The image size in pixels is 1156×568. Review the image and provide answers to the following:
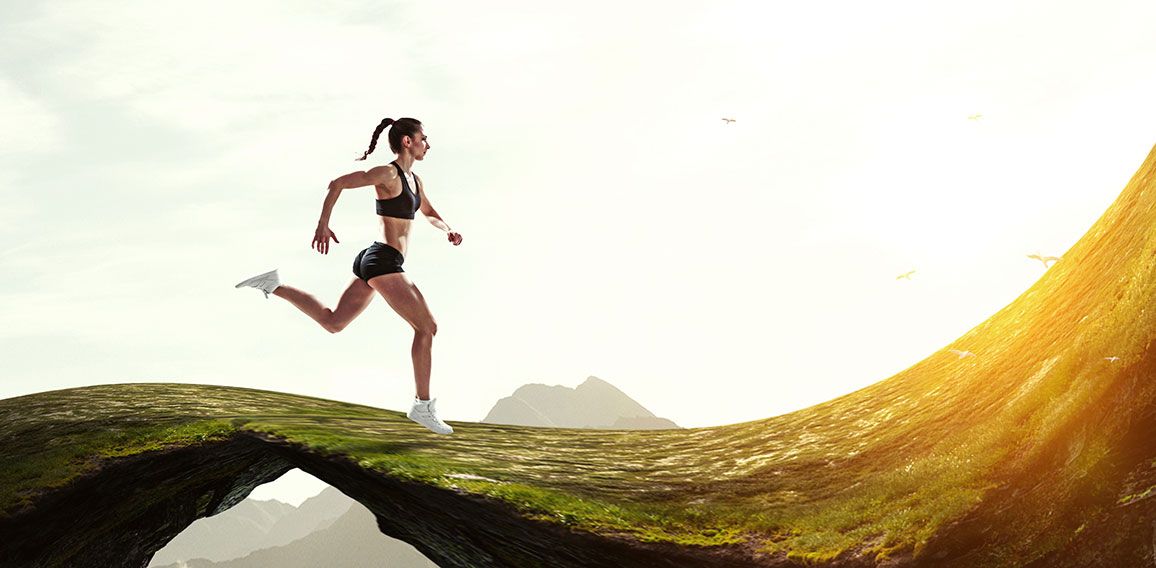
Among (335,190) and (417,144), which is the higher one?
(417,144)

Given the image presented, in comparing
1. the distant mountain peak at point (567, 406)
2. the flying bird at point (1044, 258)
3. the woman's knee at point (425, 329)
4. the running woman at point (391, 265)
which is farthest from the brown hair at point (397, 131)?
the distant mountain peak at point (567, 406)

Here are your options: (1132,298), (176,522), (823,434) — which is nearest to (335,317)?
(176,522)

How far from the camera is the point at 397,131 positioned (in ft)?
23.3

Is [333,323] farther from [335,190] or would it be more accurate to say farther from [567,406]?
[567,406]

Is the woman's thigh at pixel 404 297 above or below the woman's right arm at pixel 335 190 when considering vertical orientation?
below

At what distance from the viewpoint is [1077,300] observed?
5.60m

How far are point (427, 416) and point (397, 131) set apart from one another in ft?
9.58

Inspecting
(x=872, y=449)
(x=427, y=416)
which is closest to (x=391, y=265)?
(x=427, y=416)

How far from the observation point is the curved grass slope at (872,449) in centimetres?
466

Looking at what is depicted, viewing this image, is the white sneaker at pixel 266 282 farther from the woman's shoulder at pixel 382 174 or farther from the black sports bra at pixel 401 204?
the woman's shoulder at pixel 382 174

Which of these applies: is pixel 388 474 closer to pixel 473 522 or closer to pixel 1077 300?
pixel 473 522

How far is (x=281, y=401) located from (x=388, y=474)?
3453 millimetres

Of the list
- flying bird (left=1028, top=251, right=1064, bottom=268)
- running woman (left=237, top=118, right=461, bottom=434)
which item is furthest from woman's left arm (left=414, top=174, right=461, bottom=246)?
flying bird (left=1028, top=251, right=1064, bottom=268)

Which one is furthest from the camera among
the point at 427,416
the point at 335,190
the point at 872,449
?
the point at 427,416
